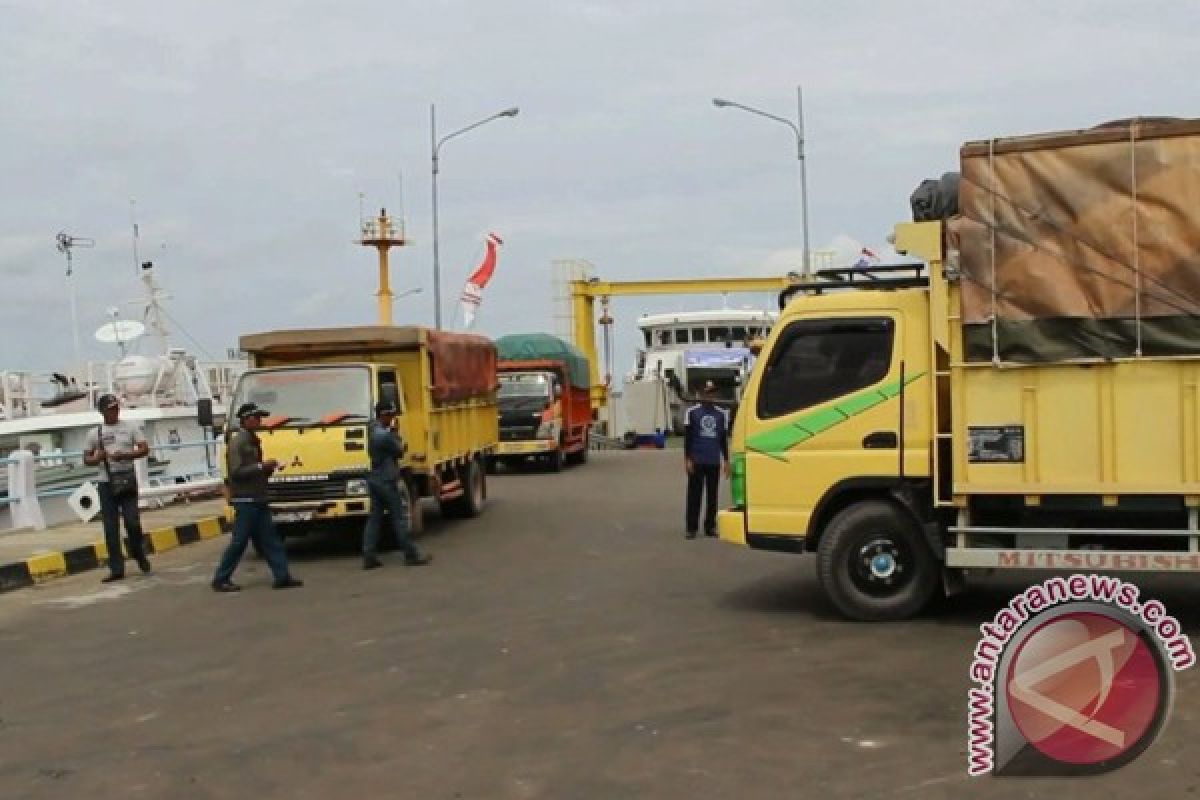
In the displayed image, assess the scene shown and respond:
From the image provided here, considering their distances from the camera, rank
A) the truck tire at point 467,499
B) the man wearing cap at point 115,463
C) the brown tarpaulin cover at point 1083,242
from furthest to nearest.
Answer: the truck tire at point 467,499 → the man wearing cap at point 115,463 → the brown tarpaulin cover at point 1083,242

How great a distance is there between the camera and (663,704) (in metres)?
6.82

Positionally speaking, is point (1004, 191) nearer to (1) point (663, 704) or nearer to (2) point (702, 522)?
(1) point (663, 704)

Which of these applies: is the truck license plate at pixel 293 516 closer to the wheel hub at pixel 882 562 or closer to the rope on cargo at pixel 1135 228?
the wheel hub at pixel 882 562

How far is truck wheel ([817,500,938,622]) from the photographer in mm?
8969

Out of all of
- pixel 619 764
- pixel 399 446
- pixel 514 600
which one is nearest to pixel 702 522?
pixel 399 446

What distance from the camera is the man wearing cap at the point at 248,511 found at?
11.6 meters

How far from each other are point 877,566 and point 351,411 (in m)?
6.93

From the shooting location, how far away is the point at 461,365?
17.6 m

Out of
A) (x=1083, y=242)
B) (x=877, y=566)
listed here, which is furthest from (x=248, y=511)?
(x=1083, y=242)

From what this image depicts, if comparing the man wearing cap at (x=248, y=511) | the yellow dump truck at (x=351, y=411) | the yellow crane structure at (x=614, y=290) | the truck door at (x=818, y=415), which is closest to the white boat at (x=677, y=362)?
the yellow crane structure at (x=614, y=290)

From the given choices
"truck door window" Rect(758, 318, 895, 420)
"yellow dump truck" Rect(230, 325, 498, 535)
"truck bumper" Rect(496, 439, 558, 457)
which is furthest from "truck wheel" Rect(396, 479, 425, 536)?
"truck bumper" Rect(496, 439, 558, 457)

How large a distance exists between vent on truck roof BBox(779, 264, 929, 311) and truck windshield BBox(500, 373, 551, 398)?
704 inches

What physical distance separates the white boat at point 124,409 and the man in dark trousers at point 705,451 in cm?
787

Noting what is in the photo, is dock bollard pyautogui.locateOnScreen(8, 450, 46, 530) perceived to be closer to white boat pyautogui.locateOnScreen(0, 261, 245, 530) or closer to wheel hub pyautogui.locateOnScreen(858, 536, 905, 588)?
white boat pyautogui.locateOnScreen(0, 261, 245, 530)
